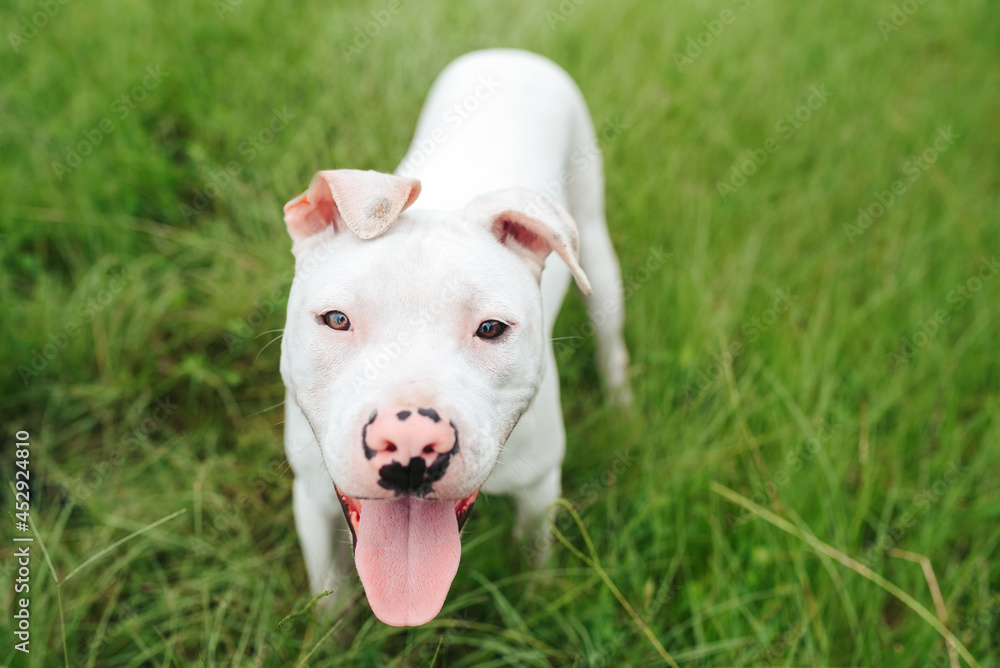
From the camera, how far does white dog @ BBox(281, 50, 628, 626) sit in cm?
146

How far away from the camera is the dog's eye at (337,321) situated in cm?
166

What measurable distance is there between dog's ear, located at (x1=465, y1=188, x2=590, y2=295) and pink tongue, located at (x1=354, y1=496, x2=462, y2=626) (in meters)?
0.76

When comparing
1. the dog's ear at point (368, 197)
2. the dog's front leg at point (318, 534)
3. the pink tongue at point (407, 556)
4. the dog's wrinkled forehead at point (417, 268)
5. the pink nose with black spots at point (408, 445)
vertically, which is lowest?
the dog's front leg at point (318, 534)

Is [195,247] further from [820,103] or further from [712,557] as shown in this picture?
[820,103]

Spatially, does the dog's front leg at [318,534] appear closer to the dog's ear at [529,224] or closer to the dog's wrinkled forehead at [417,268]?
the dog's wrinkled forehead at [417,268]

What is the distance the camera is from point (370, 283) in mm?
1641

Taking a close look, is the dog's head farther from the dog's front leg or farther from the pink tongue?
the dog's front leg

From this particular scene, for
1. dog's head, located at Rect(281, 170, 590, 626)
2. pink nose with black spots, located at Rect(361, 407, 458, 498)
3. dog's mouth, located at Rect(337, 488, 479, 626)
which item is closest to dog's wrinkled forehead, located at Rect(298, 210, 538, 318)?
dog's head, located at Rect(281, 170, 590, 626)

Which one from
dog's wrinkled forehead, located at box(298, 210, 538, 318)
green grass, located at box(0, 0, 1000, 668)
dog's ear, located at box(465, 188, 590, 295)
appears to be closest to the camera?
dog's wrinkled forehead, located at box(298, 210, 538, 318)

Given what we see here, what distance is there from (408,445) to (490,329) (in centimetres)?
44

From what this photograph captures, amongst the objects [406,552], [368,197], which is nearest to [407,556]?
[406,552]

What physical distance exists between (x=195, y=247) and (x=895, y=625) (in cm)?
356

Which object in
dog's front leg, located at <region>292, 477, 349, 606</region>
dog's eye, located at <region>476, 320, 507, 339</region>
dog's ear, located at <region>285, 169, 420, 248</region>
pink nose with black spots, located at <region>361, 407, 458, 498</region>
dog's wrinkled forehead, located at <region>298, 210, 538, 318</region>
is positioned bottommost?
dog's front leg, located at <region>292, 477, 349, 606</region>

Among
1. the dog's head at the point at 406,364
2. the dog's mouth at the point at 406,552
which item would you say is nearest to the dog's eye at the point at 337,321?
the dog's head at the point at 406,364
